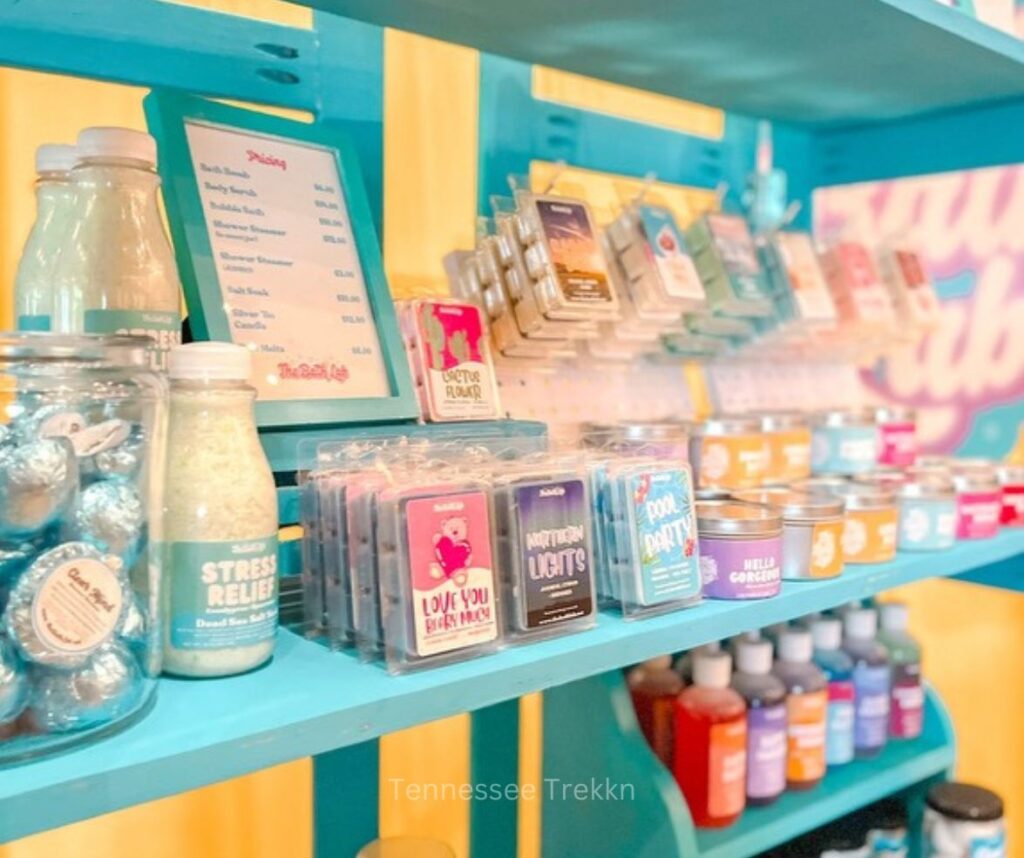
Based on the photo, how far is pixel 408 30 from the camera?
1123 mm

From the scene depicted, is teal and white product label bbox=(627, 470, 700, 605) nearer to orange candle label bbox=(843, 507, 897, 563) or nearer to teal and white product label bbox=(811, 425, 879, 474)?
orange candle label bbox=(843, 507, 897, 563)

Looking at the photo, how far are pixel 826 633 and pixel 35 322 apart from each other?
1.02m

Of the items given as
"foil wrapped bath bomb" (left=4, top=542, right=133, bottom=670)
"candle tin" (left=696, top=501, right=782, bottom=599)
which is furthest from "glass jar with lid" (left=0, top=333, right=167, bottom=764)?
"candle tin" (left=696, top=501, right=782, bottom=599)

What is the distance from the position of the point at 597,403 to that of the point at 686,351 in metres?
0.19

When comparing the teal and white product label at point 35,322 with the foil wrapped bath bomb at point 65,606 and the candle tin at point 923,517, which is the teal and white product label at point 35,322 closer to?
the foil wrapped bath bomb at point 65,606

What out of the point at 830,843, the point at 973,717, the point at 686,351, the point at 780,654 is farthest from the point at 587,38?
the point at 973,717

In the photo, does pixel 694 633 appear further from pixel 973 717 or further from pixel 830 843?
pixel 973 717

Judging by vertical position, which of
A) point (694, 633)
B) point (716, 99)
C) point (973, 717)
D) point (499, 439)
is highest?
point (716, 99)

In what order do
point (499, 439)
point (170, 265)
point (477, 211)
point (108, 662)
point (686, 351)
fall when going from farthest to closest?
point (686, 351) → point (477, 211) → point (499, 439) → point (170, 265) → point (108, 662)

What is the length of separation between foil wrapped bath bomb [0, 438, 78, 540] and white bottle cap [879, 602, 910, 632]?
1189 millimetres

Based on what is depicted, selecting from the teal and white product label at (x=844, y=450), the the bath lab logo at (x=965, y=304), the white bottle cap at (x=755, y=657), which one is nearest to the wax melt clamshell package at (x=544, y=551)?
the white bottle cap at (x=755, y=657)

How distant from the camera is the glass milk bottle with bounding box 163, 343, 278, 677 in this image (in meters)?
0.64

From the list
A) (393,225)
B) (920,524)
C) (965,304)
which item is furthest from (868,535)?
(965,304)

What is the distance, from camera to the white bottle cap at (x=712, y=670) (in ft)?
3.80
